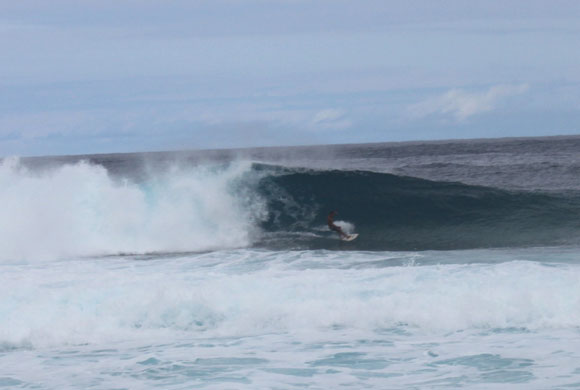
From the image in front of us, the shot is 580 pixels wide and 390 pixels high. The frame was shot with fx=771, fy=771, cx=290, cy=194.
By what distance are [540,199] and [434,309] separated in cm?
1272

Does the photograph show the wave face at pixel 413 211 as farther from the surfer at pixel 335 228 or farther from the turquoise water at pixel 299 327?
the turquoise water at pixel 299 327

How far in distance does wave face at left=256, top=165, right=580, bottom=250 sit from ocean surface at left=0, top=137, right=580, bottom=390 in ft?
0.23

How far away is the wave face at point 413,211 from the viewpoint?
18516 mm

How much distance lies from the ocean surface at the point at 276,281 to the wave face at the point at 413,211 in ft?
0.23

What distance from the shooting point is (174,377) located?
852cm

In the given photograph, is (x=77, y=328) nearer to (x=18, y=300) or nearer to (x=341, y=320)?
(x=18, y=300)

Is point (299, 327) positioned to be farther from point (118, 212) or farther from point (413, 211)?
point (413, 211)

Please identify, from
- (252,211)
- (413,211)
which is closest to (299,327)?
(252,211)

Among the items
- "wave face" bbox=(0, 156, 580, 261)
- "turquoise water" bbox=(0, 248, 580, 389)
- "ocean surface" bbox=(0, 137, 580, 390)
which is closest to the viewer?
"turquoise water" bbox=(0, 248, 580, 389)

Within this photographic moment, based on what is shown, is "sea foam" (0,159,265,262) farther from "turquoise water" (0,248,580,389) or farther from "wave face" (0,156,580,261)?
"turquoise water" (0,248,580,389)

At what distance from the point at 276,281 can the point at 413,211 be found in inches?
384

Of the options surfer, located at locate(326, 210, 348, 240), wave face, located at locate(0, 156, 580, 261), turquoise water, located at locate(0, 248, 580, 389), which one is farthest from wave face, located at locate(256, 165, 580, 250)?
turquoise water, located at locate(0, 248, 580, 389)

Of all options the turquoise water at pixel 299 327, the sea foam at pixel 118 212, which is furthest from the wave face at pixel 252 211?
the turquoise water at pixel 299 327

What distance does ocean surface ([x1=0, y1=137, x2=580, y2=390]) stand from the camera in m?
8.71
